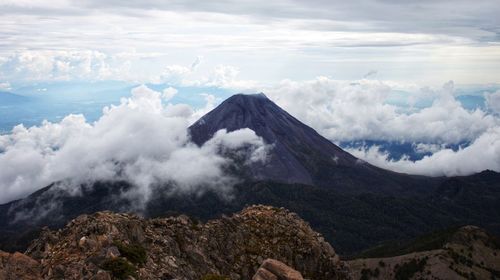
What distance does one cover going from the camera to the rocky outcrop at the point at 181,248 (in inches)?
1793

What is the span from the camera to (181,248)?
213 feet

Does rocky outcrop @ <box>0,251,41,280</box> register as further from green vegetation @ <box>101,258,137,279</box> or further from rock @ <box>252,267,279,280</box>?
rock @ <box>252,267,279,280</box>

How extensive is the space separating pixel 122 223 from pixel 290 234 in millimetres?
30526

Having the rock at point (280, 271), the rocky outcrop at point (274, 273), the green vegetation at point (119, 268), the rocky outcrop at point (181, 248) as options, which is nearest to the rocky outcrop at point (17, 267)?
the rocky outcrop at point (181, 248)

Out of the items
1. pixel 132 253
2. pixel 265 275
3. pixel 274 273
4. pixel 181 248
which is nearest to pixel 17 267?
pixel 132 253

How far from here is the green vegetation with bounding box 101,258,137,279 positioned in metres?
43.5

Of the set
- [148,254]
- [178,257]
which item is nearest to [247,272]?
[178,257]

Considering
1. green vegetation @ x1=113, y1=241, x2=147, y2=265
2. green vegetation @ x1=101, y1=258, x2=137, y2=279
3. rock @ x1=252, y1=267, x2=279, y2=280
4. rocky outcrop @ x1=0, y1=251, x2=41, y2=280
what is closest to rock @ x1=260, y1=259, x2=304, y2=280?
rock @ x1=252, y1=267, x2=279, y2=280

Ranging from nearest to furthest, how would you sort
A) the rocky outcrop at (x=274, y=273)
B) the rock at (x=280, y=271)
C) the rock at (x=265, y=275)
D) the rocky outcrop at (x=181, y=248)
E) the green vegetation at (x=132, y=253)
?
the rock at (x=265, y=275)
the rocky outcrop at (x=274, y=273)
the rock at (x=280, y=271)
the rocky outcrop at (x=181, y=248)
the green vegetation at (x=132, y=253)

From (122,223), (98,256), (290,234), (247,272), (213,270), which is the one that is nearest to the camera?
(98,256)

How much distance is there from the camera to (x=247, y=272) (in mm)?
69562

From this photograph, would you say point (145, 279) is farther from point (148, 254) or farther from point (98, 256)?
point (148, 254)

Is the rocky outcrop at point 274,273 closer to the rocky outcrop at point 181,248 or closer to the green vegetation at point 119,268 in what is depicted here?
the rocky outcrop at point 181,248

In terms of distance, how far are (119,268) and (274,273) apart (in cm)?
1456
